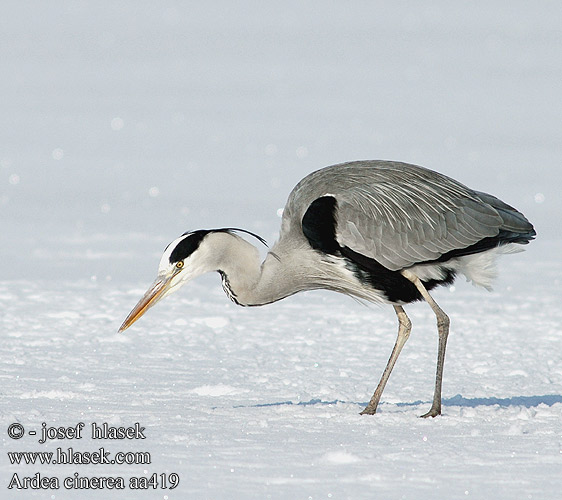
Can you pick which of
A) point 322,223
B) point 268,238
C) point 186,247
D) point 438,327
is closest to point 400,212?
point 322,223

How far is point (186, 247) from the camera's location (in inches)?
235

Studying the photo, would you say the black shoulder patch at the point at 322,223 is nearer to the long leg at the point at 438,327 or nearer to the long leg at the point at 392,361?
the long leg at the point at 438,327

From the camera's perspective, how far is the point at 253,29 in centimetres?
3294

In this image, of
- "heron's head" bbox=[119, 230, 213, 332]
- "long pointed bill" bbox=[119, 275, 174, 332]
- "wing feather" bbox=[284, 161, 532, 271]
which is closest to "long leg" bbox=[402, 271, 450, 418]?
"wing feather" bbox=[284, 161, 532, 271]

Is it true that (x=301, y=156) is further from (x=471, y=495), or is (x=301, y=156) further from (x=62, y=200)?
(x=471, y=495)

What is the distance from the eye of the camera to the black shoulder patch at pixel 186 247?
19.5 feet

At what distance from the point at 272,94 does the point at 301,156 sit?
6.43 metres

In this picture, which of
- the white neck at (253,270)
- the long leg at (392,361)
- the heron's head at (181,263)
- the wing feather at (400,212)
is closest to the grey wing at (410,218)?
the wing feather at (400,212)

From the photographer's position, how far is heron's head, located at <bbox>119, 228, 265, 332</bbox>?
234 inches

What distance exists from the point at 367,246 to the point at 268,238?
6.22m

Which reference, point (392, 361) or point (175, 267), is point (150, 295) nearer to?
point (175, 267)

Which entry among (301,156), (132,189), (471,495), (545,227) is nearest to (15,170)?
(132,189)

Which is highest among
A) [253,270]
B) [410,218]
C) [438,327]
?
[410,218]

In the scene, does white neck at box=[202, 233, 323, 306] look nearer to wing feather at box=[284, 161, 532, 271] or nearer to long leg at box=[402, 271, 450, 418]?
wing feather at box=[284, 161, 532, 271]
